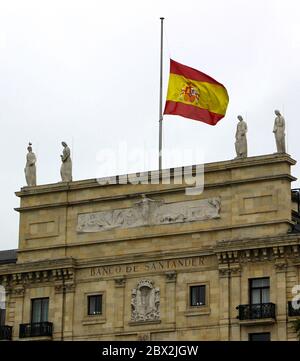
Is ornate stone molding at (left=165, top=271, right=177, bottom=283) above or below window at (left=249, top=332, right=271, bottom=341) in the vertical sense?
above

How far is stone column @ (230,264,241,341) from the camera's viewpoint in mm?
63000

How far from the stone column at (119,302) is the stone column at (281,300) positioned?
9.61 meters

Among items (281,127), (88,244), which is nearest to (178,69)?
(281,127)

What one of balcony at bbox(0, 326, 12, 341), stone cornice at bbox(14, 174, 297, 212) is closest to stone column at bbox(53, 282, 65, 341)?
balcony at bbox(0, 326, 12, 341)

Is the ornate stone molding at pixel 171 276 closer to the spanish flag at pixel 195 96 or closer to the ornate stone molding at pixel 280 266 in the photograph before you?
the ornate stone molding at pixel 280 266

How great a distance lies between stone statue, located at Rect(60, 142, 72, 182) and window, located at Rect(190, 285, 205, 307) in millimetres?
11426

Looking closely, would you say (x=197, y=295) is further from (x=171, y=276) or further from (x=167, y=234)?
(x=167, y=234)

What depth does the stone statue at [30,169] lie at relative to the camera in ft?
238

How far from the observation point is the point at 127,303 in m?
67.1

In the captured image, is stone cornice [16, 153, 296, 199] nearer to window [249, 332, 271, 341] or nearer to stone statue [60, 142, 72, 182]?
stone statue [60, 142, 72, 182]

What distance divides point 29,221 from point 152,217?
8771mm

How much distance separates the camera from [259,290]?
208 feet
